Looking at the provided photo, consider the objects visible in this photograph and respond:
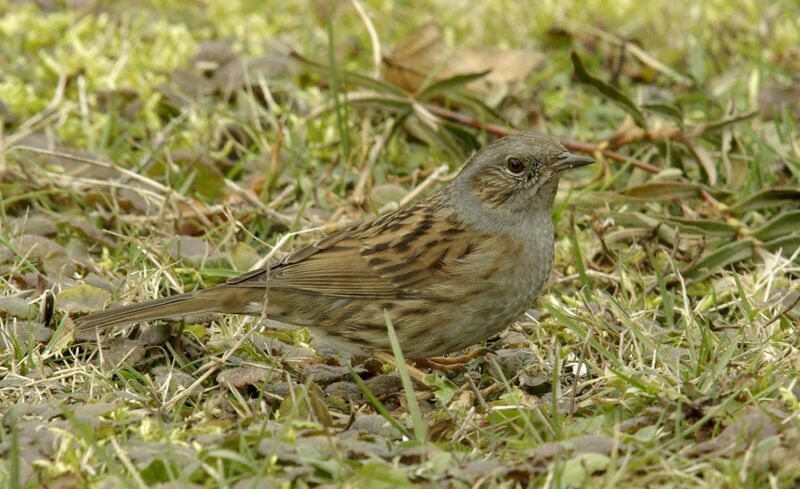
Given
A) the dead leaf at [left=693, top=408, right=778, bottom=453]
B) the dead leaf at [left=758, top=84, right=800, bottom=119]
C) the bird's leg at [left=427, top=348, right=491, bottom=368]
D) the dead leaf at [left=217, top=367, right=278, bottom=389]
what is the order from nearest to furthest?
the dead leaf at [left=693, top=408, right=778, bottom=453]
the dead leaf at [left=217, top=367, right=278, bottom=389]
the bird's leg at [left=427, top=348, right=491, bottom=368]
the dead leaf at [left=758, top=84, right=800, bottom=119]

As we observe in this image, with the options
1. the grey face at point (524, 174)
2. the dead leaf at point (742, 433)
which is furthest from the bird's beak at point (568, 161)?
the dead leaf at point (742, 433)

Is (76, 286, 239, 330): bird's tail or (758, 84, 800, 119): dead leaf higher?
(758, 84, 800, 119): dead leaf

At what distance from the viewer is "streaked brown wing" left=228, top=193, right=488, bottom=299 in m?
4.71

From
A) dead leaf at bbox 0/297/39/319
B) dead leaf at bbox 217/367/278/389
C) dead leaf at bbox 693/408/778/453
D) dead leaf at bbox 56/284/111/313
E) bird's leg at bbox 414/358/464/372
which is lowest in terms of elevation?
bird's leg at bbox 414/358/464/372

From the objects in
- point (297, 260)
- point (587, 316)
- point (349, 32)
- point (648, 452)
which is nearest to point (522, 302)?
point (587, 316)

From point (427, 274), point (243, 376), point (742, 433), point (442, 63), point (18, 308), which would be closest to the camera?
point (742, 433)

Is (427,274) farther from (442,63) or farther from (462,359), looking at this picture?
(442,63)

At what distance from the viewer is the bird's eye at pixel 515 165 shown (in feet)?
16.2

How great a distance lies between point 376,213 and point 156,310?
1.51m

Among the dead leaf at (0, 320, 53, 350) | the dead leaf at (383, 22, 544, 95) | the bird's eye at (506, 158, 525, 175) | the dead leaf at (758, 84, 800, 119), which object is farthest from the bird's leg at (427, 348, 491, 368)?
the dead leaf at (758, 84, 800, 119)

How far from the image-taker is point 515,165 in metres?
4.94

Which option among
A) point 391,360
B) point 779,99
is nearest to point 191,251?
point 391,360

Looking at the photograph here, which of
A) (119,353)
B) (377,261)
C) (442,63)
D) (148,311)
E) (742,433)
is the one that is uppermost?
(742,433)

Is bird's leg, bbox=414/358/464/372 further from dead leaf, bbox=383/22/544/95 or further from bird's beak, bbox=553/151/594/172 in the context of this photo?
dead leaf, bbox=383/22/544/95
